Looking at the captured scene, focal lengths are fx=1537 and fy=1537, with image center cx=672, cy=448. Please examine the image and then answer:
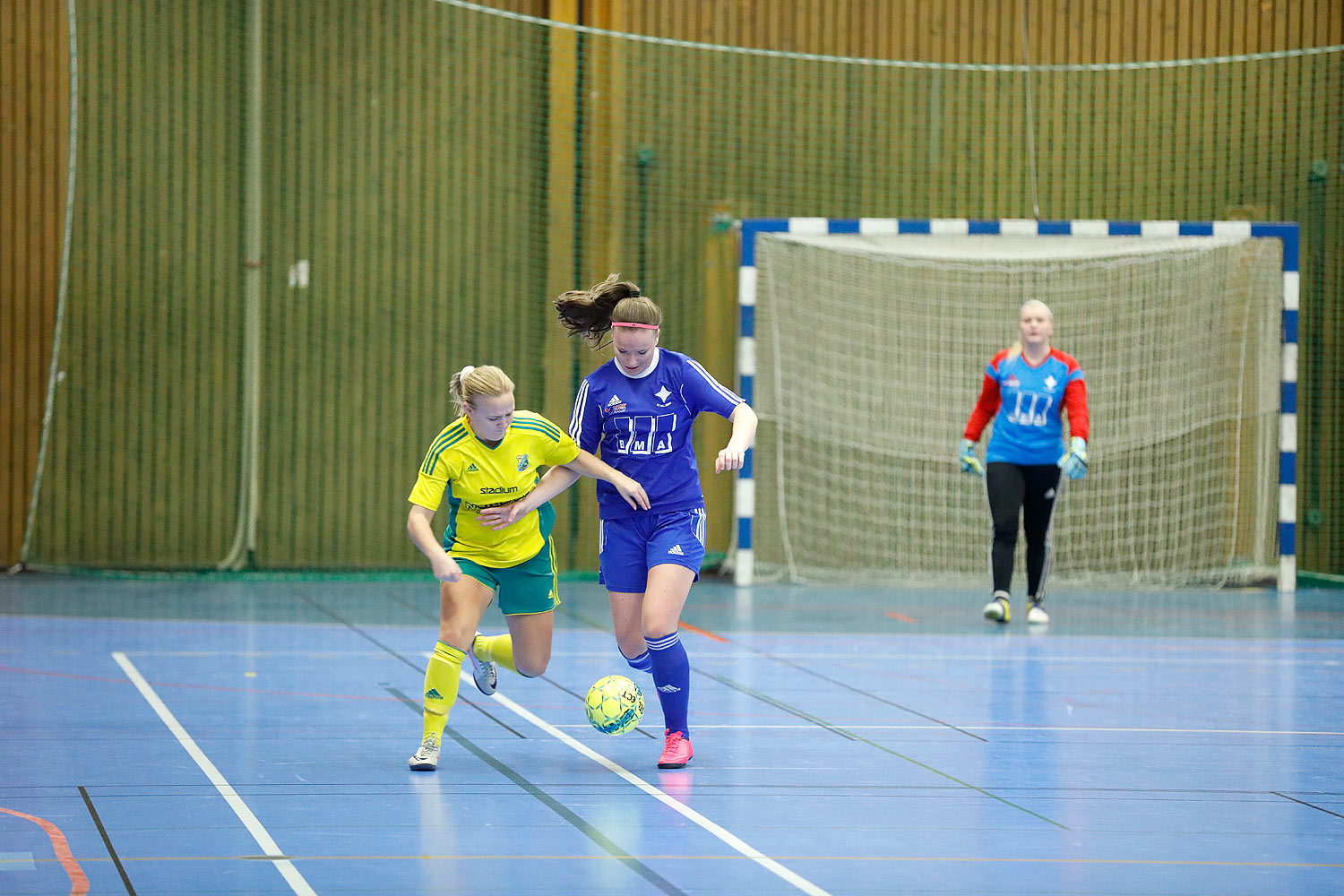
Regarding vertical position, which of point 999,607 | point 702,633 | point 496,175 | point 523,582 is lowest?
point 702,633

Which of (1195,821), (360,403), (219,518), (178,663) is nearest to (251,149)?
(360,403)

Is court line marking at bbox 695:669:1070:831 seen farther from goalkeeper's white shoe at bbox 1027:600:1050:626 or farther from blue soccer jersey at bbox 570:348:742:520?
goalkeeper's white shoe at bbox 1027:600:1050:626

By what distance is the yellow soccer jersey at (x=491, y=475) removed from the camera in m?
5.25

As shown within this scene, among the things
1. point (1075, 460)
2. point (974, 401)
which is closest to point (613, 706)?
point (1075, 460)

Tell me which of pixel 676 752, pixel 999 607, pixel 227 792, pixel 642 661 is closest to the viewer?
pixel 227 792

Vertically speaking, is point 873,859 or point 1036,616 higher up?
point 873,859

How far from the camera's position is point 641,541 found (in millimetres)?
5391

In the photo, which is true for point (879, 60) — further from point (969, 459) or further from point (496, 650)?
point (496, 650)

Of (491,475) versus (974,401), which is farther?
(974,401)

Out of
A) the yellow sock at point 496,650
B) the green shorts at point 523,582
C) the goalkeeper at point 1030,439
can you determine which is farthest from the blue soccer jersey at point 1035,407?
the green shorts at point 523,582

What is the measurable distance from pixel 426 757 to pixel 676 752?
83 centimetres

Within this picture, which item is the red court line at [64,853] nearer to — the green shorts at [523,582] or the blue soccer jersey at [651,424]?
the green shorts at [523,582]

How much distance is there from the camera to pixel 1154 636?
9.23 metres

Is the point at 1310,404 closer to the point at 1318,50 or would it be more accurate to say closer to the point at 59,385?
the point at 1318,50
